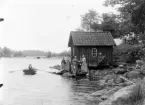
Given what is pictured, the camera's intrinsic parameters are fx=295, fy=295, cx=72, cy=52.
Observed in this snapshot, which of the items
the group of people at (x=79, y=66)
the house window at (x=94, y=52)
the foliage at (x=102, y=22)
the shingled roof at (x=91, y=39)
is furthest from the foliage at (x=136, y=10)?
the foliage at (x=102, y=22)

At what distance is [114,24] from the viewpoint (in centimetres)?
5181

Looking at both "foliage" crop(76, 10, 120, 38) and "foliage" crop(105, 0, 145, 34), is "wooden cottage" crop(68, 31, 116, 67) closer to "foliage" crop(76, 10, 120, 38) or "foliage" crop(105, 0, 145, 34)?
"foliage" crop(105, 0, 145, 34)

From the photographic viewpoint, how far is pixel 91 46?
39.1 meters

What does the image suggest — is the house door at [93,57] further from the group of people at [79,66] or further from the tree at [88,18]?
the tree at [88,18]

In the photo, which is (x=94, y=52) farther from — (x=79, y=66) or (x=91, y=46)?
(x=79, y=66)

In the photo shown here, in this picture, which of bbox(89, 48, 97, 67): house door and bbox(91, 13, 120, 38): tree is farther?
bbox(91, 13, 120, 38): tree

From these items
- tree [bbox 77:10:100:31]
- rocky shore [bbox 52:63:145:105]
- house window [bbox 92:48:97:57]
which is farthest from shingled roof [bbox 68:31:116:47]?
tree [bbox 77:10:100:31]

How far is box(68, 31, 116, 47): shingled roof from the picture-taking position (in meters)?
38.8

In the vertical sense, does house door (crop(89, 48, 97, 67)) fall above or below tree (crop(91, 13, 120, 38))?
below

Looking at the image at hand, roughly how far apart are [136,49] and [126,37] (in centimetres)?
→ 788

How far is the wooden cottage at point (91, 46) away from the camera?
3869 centimetres

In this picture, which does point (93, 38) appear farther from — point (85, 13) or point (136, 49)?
point (85, 13)

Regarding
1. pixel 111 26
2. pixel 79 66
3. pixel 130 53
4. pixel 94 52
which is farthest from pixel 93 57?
pixel 111 26

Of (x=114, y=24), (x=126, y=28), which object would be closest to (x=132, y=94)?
(x=126, y=28)
